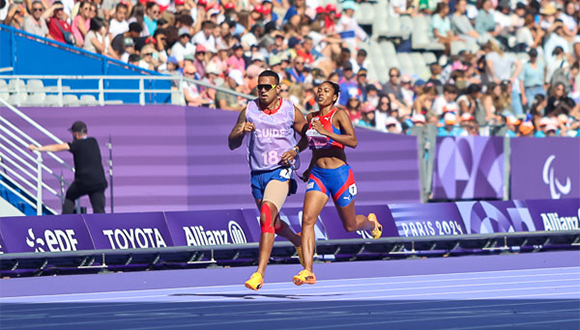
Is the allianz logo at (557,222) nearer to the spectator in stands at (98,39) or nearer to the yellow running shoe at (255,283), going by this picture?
the spectator in stands at (98,39)

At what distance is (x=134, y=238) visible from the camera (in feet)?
58.6

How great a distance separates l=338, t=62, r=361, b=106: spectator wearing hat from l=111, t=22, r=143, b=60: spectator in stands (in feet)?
13.2

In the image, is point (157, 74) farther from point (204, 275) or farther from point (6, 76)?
point (204, 275)

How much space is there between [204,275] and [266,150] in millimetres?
3686

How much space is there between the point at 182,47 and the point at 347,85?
11.1 feet

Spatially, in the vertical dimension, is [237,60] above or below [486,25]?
below

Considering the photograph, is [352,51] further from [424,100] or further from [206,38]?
[206,38]

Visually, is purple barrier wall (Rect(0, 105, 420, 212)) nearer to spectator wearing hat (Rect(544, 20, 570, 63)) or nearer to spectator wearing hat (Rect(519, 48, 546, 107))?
spectator wearing hat (Rect(519, 48, 546, 107))

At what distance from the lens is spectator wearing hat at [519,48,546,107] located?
99.6 feet

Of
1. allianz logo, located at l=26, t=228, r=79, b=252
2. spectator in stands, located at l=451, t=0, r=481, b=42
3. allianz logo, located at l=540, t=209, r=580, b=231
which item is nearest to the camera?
allianz logo, located at l=26, t=228, r=79, b=252

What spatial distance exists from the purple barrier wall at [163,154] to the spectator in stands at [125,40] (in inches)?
74.7

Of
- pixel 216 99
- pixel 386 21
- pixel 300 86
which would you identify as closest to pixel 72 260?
Answer: pixel 216 99

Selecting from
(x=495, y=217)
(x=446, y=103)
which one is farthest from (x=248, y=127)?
(x=446, y=103)

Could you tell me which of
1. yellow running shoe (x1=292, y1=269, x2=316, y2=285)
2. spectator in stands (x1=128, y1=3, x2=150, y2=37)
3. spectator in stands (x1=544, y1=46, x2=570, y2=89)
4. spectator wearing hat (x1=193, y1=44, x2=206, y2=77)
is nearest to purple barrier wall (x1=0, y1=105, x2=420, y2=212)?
spectator wearing hat (x1=193, y1=44, x2=206, y2=77)
